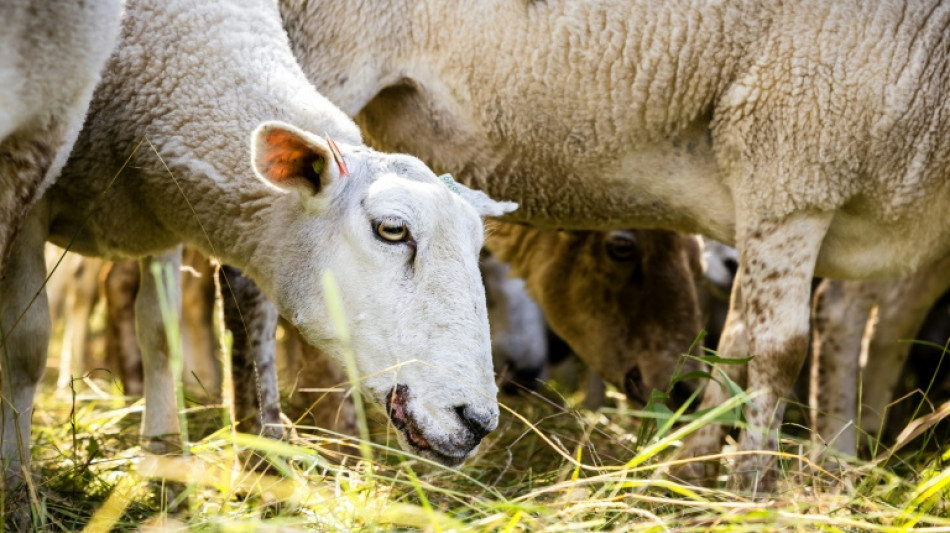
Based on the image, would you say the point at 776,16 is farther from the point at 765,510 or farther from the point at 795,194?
the point at 765,510

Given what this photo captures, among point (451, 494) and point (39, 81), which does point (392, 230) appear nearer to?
point (451, 494)

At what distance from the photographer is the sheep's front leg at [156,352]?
14.1ft


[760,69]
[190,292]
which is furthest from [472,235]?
[190,292]

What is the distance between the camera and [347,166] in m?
3.27

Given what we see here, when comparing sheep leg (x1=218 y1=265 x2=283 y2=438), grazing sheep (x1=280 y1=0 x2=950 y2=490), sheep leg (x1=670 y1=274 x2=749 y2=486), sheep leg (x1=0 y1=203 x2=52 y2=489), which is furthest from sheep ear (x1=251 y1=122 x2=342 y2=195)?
sheep leg (x1=670 y1=274 x2=749 y2=486)

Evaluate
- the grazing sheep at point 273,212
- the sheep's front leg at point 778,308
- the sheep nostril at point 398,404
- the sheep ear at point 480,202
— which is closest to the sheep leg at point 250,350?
the grazing sheep at point 273,212

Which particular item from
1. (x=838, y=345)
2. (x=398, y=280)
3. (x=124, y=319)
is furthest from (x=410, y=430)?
(x=124, y=319)

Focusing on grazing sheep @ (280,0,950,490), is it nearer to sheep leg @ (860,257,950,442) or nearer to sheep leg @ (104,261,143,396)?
sheep leg @ (860,257,950,442)

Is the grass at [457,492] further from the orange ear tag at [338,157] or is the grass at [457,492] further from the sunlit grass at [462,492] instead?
the orange ear tag at [338,157]

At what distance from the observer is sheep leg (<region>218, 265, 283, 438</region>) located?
4402 millimetres

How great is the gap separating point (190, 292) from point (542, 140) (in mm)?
3299

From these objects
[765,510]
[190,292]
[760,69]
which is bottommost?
[190,292]

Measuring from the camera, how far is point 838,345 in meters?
5.34

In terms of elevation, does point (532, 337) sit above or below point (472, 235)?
below
